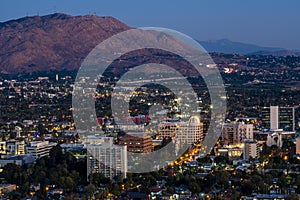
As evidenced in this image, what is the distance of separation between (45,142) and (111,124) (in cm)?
398

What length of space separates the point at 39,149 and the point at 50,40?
62801mm

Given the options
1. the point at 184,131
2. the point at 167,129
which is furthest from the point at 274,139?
the point at 167,129

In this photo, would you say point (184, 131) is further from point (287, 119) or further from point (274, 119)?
point (287, 119)

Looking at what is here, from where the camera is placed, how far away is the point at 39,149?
91.8 feet

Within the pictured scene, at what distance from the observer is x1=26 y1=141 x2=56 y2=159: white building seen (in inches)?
1084

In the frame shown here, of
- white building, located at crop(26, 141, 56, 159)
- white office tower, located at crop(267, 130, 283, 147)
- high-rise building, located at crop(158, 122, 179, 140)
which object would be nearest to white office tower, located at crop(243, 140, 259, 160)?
white office tower, located at crop(267, 130, 283, 147)

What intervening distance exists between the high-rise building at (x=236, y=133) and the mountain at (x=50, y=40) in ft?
159

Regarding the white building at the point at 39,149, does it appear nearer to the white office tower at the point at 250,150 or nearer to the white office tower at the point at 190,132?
the white office tower at the point at 190,132

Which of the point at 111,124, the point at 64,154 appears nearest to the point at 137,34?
the point at 111,124

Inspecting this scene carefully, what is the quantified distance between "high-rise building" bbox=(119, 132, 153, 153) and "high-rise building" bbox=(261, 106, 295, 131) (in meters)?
9.16

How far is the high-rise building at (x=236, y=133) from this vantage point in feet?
99.7

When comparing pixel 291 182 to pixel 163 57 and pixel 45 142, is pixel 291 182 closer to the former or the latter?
pixel 45 142

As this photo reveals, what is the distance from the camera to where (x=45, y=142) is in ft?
95.4

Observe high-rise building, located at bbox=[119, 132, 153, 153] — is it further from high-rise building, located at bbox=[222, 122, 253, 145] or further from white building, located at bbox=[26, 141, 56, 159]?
high-rise building, located at bbox=[222, 122, 253, 145]
